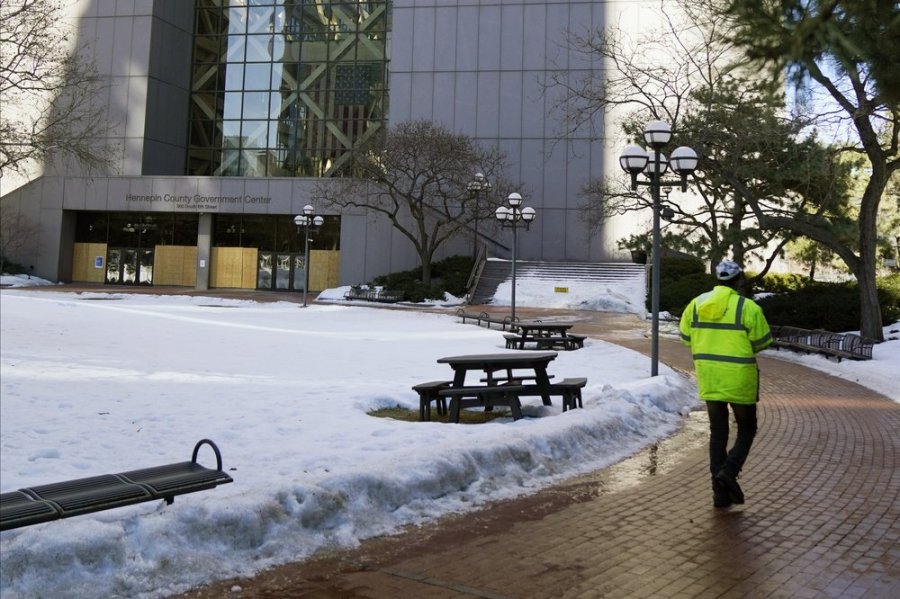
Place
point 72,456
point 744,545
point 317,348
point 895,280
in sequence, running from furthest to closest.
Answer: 1. point 895,280
2. point 317,348
3. point 72,456
4. point 744,545

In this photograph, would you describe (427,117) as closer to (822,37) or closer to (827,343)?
(827,343)

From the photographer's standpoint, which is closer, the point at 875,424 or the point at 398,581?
the point at 398,581

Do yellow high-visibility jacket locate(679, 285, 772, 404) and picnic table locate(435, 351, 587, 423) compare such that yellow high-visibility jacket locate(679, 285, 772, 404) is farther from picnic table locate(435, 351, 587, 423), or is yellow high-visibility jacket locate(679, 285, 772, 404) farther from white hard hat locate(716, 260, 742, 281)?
picnic table locate(435, 351, 587, 423)

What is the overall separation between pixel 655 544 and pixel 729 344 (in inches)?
67.8

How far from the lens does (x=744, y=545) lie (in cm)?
498

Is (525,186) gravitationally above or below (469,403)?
above

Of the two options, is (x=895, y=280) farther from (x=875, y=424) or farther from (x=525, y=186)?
(x=525, y=186)

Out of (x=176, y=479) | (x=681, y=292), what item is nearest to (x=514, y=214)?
(x=681, y=292)

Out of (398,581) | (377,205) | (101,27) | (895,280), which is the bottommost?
(398,581)

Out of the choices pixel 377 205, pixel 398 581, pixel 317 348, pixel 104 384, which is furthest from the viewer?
pixel 377 205

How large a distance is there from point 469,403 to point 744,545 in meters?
4.61

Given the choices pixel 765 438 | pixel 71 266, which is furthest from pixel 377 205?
pixel 765 438

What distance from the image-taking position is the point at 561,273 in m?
40.8

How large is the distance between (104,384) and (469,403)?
5487 millimetres
